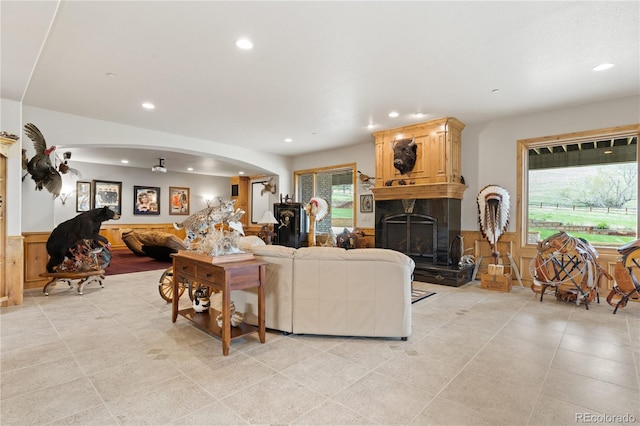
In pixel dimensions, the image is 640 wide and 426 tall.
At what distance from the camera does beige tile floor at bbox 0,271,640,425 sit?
6.27ft

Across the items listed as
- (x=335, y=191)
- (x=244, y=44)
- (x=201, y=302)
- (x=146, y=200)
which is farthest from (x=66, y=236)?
(x=146, y=200)

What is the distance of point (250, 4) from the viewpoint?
98.7 inches

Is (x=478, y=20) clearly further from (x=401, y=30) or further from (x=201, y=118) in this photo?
(x=201, y=118)

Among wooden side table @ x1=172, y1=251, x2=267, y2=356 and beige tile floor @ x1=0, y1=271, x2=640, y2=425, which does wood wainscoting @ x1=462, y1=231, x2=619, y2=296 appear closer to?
beige tile floor @ x1=0, y1=271, x2=640, y2=425

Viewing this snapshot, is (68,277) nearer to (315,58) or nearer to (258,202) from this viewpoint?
(315,58)

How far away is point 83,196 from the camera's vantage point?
10.1m

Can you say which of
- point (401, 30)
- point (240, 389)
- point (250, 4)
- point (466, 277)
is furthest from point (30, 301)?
point (466, 277)

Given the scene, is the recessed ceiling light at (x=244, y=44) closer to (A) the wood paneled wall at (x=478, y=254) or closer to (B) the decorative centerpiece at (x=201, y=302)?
(B) the decorative centerpiece at (x=201, y=302)

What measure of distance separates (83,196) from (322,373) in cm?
1102

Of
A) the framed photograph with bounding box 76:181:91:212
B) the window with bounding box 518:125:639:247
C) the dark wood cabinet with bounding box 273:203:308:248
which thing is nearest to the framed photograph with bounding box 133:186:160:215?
the framed photograph with bounding box 76:181:91:212

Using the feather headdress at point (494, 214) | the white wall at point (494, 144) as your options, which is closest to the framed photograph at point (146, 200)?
the white wall at point (494, 144)

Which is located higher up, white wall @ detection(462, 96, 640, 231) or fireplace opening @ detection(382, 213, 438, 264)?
white wall @ detection(462, 96, 640, 231)

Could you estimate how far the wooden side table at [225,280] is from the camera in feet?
8.73

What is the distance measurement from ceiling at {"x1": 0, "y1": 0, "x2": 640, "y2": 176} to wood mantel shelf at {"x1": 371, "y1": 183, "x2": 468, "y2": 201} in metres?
1.20
